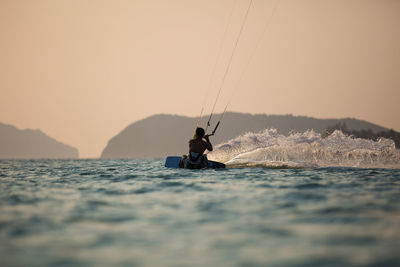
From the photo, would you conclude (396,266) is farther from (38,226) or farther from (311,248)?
(38,226)

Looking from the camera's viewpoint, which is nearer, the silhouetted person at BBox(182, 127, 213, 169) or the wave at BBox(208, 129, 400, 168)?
the silhouetted person at BBox(182, 127, 213, 169)

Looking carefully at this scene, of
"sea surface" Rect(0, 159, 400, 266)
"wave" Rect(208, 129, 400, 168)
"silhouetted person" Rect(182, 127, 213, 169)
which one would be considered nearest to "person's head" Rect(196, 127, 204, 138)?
"silhouetted person" Rect(182, 127, 213, 169)

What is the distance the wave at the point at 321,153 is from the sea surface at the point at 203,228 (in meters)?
11.2

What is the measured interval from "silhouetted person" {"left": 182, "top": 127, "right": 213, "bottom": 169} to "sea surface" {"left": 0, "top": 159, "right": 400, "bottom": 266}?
24.7 ft

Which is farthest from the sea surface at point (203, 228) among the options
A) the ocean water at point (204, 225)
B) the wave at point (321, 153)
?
the wave at point (321, 153)

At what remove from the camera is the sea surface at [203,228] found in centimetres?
444

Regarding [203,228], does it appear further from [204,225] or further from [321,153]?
[321,153]

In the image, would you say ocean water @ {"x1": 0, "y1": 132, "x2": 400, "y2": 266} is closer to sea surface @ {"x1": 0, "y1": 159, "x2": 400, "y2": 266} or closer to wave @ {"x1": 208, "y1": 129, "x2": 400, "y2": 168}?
sea surface @ {"x1": 0, "y1": 159, "x2": 400, "y2": 266}

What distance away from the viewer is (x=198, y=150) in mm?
17766

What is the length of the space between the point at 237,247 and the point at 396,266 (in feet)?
5.90

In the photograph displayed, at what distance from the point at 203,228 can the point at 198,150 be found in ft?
39.3

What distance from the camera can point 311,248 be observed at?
473cm

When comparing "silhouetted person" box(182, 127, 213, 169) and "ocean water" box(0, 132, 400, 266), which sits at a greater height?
"silhouetted person" box(182, 127, 213, 169)

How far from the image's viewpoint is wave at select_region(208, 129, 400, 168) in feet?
67.1
